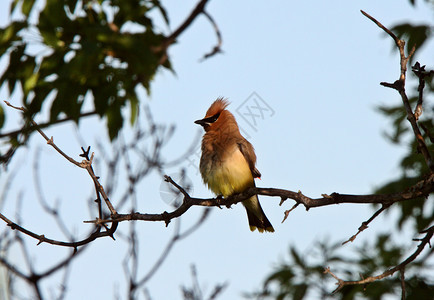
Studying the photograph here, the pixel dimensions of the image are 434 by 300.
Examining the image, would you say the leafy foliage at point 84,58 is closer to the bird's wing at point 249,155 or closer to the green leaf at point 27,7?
the green leaf at point 27,7

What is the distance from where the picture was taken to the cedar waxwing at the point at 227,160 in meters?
5.76

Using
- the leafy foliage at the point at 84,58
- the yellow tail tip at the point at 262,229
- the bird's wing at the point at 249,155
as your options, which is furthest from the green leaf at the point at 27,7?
the yellow tail tip at the point at 262,229

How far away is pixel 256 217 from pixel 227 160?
2.96 ft

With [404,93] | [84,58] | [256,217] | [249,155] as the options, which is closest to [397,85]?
[404,93]

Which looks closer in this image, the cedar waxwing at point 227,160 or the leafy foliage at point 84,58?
the leafy foliage at point 84,58

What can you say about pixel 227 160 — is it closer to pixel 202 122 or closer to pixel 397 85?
pixel 202 122

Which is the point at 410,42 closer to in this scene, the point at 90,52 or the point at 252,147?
the point at 252,147

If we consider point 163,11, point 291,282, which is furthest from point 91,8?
point 291,282

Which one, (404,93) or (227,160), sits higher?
(227,160)

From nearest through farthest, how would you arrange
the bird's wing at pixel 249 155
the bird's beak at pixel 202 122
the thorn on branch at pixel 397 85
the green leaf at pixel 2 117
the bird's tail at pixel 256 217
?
1. the green leaf at pixel 2 117
2. the thorn on branch at pixel 397 85
3. the bird's wing at pixel 249 155
4. the bird's tail at pixel 256 217
5. the bird's beak at pixel 202 122

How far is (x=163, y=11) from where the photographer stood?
299 centimetres

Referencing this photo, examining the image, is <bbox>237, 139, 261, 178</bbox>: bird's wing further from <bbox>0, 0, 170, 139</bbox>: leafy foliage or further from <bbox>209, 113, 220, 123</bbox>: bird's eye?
<bbox>0, 0, 170, 139</bbox>: leafy foliage

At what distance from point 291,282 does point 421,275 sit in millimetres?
2331

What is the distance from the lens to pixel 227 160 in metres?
5.83
